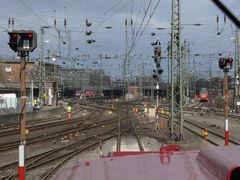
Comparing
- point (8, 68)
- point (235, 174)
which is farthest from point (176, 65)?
point (8, 68)

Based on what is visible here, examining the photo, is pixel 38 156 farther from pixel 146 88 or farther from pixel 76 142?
pixel 146 88

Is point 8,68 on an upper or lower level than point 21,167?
upper

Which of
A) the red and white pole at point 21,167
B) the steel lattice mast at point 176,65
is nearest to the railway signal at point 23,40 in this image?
the red and white pole at point 21,167

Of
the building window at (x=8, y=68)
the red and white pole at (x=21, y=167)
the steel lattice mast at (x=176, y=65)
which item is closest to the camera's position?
the red and white pole at (x=21, y=167)

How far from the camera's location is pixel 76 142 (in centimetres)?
2503

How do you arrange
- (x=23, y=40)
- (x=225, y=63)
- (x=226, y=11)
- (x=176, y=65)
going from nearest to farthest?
1. (x=226, y=11)
2. (x=23, y=40)
3. (x=225, y=63)
4. (x=176, y=65)

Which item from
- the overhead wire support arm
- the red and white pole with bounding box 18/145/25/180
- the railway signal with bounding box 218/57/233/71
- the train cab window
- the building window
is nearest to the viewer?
the overhead wire support arm

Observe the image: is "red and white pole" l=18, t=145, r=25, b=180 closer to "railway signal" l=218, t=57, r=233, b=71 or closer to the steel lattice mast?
"railway signal" l=218, t=57, r=233, b=71

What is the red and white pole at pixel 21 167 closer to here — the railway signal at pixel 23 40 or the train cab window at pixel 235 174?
the railway signal at pixel 23 40

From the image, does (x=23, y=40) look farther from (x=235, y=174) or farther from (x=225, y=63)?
(x=225, y=63)

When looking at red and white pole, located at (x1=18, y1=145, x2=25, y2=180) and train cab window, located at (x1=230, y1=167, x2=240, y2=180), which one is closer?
train cab window, located at (x1=230, y1=167, x2=240, y2=180)

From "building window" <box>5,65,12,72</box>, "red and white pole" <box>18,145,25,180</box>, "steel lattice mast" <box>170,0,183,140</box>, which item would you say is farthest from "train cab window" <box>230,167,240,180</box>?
"building window" <box>5,65,12,72</box>

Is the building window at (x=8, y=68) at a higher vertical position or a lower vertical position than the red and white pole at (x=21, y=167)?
higher

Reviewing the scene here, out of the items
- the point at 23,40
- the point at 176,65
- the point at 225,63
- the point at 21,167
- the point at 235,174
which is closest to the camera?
the point at 235,174
